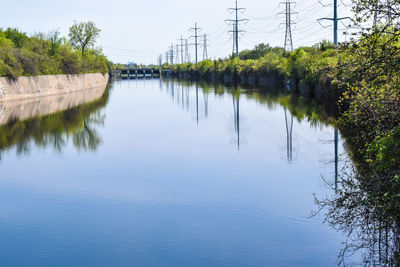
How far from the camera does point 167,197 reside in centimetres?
1166

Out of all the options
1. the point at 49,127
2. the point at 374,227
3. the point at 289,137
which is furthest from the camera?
the point at 49,127

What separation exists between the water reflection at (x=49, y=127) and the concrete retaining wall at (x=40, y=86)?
Answer: 4183mm

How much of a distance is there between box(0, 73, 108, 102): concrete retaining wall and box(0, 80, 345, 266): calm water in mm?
18198

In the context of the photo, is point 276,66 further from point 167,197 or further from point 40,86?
point 167,197

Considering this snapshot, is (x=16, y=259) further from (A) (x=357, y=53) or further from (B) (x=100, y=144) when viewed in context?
(B) (x=100, y=144)

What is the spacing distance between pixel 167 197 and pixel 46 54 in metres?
45.5

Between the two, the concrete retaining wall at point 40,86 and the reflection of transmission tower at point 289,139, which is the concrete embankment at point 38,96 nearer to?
the concrete retaining wall at point 40,86

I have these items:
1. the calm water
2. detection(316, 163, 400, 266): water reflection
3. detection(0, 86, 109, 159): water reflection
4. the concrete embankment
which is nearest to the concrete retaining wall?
the concrete embankment

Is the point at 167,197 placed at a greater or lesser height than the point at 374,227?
lesser

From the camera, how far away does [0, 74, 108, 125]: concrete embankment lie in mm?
32375

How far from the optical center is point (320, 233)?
9.08 m

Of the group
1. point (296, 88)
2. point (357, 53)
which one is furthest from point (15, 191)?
point (296, 88)

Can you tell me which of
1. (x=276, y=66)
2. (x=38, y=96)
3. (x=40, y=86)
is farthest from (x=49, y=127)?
(x=276, y=66)

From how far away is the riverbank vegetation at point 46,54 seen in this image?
138 ft
